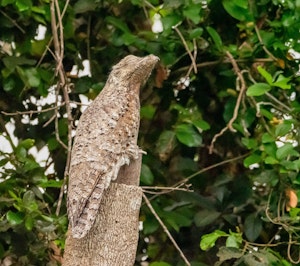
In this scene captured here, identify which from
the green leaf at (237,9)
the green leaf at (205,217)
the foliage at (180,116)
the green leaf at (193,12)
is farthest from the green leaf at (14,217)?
the green leaf at (237,9)

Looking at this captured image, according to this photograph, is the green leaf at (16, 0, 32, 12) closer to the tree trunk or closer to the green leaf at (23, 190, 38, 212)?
the green leaf at (23, 190, 38, 212)

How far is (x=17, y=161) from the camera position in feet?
9.53

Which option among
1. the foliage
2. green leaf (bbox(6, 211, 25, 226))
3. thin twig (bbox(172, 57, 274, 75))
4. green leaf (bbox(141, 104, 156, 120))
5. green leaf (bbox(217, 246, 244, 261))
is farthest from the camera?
green leaf (bbox(141, 104, 156, 120))

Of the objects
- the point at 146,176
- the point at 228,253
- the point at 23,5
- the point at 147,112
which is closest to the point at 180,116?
the point at 147,112

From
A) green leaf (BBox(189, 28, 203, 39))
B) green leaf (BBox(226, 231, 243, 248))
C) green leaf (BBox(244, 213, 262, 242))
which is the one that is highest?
green leaf (BBox(189, 28, 203, 39))

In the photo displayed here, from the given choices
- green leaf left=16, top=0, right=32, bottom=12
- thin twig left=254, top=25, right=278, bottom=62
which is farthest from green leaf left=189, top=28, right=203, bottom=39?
green leaf left=16, top=0, right=32, bottom=12

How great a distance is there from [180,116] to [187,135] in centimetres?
22

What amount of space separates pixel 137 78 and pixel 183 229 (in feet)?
3.84

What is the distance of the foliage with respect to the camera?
9.48 ft

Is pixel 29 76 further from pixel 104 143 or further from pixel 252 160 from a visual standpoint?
pixel 104 143

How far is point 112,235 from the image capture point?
2.13 m

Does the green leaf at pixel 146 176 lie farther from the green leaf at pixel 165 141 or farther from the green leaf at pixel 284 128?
the green leaf at pixel 284 128

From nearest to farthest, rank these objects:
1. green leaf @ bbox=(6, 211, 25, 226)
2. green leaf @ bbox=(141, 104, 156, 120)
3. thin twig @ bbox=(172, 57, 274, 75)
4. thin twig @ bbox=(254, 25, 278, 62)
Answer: green leaf @ bbox=(6, 211, 25, 226) < thin twig @ bbox=(254, 25, 278, 62) < thin twig @ bbox=(172, 57, 274, 75) < green leaf @ bbox=(141, 104, 156, 120)

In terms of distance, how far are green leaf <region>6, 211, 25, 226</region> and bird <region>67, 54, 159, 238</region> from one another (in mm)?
533
